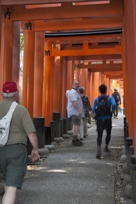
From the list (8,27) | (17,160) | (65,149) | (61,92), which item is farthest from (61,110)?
(17,160)

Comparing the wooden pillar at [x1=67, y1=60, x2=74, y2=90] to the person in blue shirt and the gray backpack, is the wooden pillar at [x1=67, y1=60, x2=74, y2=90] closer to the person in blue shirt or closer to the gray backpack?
the person in blue shirt

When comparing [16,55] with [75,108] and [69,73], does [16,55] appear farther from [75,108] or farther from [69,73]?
[69,73]

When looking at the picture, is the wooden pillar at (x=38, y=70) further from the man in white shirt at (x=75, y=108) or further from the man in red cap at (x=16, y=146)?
the man in red cap at (x=16, y=146)

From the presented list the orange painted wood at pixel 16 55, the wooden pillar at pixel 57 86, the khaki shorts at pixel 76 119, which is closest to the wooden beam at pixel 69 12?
the orange painted wood at pixel 16 55

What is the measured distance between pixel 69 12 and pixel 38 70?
2.50 metres

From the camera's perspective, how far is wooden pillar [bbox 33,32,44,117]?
9.25 m

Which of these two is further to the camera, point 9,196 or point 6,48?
point 6,48

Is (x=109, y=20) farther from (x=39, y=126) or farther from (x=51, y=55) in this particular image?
(x=51, y=55)

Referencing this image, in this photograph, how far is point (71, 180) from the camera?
19.9 ft

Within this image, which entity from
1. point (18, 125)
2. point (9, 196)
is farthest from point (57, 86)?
point (9, 196)

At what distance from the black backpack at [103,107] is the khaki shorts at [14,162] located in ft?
13.1

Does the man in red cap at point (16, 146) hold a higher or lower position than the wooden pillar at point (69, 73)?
lower

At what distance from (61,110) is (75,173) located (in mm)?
6485

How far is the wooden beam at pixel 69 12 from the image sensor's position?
7.02 metres
